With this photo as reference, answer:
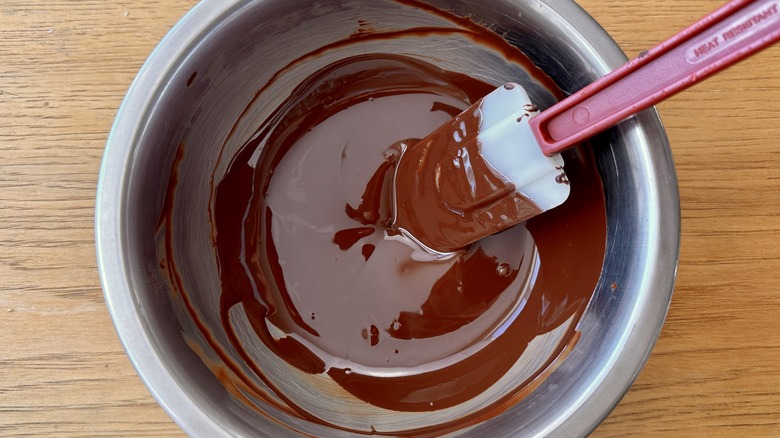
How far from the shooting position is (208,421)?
75 cm

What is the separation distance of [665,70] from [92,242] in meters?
0.95

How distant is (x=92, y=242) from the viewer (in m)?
1.01

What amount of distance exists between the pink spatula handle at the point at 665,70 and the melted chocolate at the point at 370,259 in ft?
0.60

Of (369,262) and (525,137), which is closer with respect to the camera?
(525,137)

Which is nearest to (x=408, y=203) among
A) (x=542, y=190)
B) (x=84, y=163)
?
(x=542, y=190)

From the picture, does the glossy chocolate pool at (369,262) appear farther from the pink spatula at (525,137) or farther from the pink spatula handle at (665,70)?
the pink spatula handle at (665,70)

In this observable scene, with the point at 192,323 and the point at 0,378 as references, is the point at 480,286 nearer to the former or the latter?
the point at 192,323

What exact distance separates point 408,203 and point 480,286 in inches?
8.0

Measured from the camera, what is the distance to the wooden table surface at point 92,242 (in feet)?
3.30

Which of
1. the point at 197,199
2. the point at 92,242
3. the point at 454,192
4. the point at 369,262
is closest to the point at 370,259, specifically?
the point at 369,262

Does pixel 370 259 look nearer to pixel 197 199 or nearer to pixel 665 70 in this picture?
pixel 197 199

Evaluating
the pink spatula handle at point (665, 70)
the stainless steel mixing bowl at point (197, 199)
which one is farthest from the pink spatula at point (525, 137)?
the stainless steel mixing bowl at point (197, 199)

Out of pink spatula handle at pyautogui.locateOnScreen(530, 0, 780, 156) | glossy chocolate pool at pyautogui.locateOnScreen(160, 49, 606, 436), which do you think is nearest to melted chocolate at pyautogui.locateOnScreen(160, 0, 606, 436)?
glossy chocolate pool at pyautogui.locateOnScreen(160, 49, 606, 436)

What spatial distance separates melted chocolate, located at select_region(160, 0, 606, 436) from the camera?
97 centimetres
